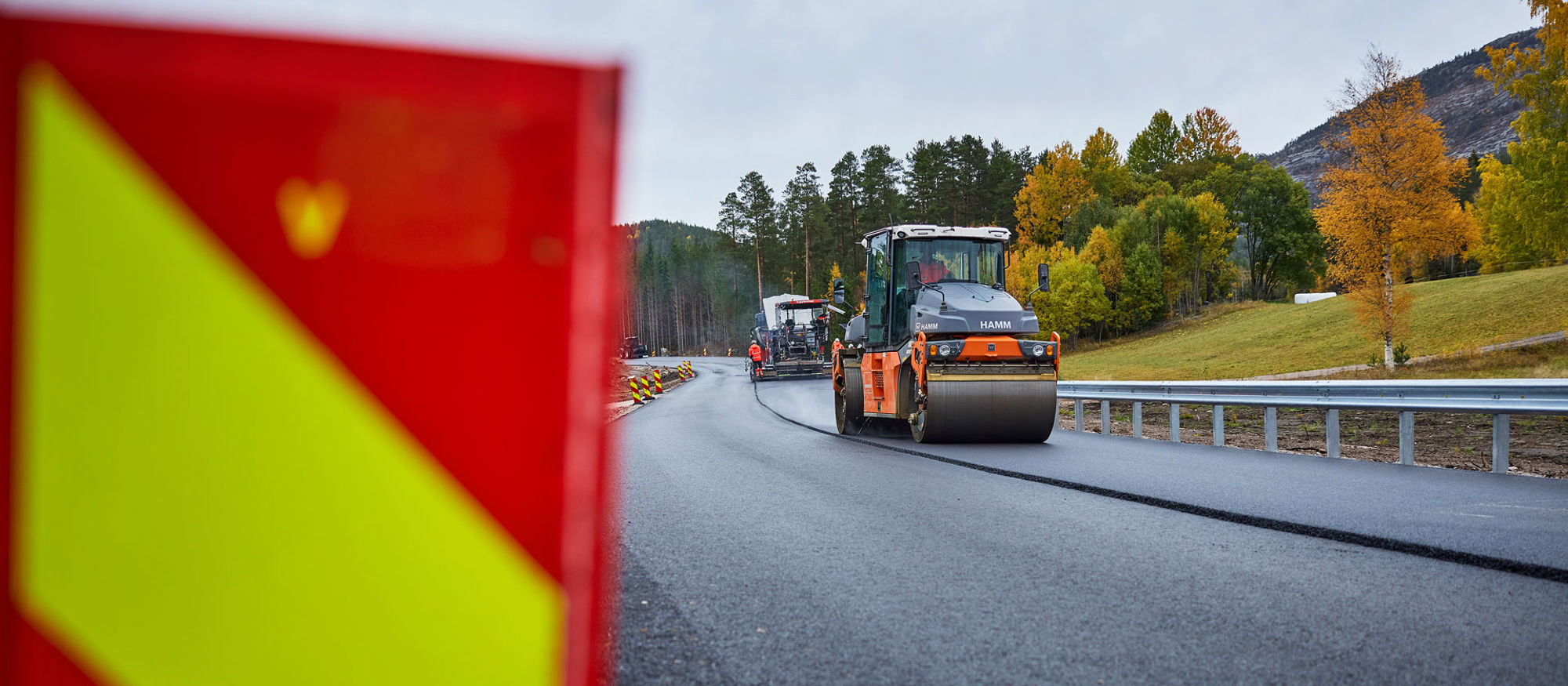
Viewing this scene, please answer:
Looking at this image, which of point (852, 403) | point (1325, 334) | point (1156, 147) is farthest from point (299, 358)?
point (1156, 147)

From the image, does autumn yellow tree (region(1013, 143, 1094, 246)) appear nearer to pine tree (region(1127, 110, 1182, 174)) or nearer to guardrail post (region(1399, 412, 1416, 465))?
pine tree (region(1127, 110, 1182, 174))

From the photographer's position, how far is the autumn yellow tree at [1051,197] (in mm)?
64250

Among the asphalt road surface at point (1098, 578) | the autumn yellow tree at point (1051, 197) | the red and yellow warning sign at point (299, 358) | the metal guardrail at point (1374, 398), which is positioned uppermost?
the autumn yellow tree at point (1051, 197)

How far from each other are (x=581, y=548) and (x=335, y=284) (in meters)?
0.37

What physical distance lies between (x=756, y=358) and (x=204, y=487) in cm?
3659

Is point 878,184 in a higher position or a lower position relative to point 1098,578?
higher

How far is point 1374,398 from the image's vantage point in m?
9.16

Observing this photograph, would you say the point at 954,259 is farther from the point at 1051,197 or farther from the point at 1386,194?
the point at 1051,197

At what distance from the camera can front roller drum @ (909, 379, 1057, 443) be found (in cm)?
1021

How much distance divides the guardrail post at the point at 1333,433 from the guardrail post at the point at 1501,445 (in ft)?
5.06

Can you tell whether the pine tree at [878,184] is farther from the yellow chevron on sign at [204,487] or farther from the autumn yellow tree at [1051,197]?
the yellow chevron on sign at [204,487]

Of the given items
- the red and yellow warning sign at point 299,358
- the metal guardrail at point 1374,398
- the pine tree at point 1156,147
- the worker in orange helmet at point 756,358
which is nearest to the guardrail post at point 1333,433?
the metal guardrail at point 1374,398

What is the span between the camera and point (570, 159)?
3.15ft

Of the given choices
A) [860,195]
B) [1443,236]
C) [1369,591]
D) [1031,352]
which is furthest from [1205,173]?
[1369,591]
